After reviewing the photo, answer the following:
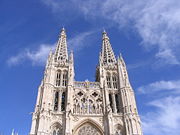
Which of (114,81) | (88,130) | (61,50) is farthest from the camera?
(61,50)

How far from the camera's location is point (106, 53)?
40.2 meters

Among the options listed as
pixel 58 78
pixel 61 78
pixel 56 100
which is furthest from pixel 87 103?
pixel 58 78

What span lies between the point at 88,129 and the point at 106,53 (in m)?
16.2

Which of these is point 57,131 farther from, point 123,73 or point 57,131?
point 123,73

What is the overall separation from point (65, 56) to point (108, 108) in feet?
43.4

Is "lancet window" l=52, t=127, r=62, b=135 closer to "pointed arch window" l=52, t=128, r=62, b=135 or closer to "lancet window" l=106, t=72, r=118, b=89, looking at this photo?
"pointed arch window" l=52, t=128, r=62, b=135

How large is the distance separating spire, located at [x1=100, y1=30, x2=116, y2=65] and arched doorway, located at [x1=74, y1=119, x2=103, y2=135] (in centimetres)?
1239

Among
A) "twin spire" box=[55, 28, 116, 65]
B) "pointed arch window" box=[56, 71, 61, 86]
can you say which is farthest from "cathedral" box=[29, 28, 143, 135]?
"twin spire" box=[55, 28, 116, 65]

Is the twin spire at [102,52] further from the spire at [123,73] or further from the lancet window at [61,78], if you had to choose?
the lancet window at [61,78]

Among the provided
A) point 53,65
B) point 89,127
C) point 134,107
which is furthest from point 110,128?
point 53,65

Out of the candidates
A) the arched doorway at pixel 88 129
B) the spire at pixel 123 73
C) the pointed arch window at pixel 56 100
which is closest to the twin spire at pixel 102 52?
the spire at pixel 123 73

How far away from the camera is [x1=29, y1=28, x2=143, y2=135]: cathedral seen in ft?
91.4

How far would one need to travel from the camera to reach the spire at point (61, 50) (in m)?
37.4

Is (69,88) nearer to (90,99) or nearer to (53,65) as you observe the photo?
(90,99)
